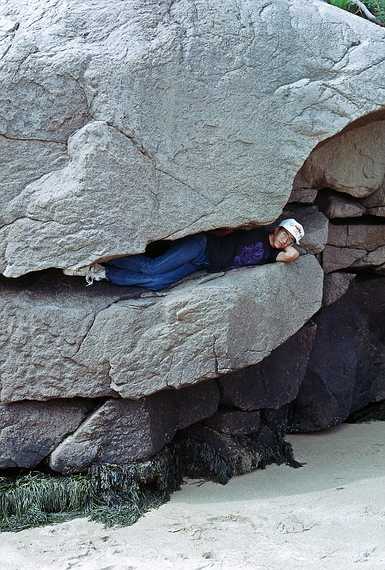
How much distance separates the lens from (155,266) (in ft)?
11.4

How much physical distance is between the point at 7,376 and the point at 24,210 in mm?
698

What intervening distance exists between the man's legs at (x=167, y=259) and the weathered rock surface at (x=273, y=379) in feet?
2.23

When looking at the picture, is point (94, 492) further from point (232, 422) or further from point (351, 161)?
point (351, 161)

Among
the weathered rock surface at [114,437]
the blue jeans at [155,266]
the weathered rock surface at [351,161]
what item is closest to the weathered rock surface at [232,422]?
the weathered rock surface at [114,437]

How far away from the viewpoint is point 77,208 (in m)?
3.22

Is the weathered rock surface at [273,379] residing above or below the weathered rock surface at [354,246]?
below

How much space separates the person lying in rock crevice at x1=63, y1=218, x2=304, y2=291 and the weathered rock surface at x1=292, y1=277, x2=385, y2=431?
1.07 m

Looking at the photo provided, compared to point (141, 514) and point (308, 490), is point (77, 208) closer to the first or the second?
point (141, 514)

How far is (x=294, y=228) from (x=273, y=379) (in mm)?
866

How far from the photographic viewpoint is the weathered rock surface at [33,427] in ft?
11.4

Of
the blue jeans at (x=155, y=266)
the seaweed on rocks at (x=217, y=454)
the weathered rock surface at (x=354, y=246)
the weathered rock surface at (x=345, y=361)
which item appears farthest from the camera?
the weathered rock surface at (x=345, y=361)

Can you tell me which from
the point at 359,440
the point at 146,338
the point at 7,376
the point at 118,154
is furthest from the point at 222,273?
the point at 359,440

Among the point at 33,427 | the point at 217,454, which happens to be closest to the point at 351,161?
the point at 217,454

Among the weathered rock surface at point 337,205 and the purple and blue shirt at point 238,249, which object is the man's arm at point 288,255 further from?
the weathered rock surface at point 337,205
